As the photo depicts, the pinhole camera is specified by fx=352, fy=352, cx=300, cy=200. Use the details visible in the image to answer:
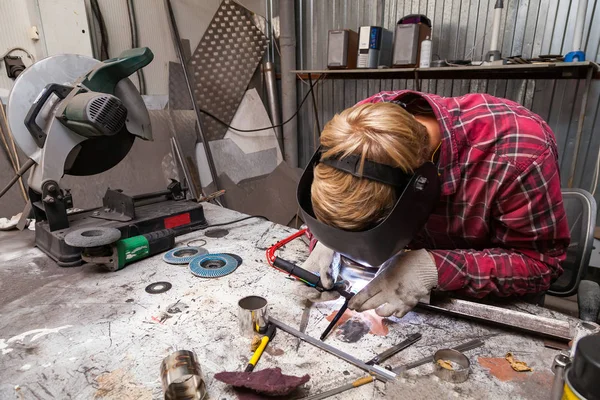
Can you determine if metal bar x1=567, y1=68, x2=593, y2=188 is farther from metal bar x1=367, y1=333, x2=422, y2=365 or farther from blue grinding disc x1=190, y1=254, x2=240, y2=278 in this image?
blue grinding disc x1=190, y1=254, x2=240, y2=278

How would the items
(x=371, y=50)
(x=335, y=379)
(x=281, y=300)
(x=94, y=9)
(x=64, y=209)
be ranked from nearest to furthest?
(x=335, y=379) → (x=281, y=300) → (x=64, y=209) → (x=94, y=9) → (x=371, y=50)

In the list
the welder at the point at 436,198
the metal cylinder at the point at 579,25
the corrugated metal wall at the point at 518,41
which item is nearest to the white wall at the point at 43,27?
the corrugated metal wall at the point at 518,41

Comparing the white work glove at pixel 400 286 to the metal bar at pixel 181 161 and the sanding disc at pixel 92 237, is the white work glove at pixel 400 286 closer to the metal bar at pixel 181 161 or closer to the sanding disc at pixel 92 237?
the sanding disc at pixel 92 237

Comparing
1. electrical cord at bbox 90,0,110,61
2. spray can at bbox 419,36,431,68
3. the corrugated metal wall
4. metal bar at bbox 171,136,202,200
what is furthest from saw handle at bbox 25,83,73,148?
the corrugated metal wall

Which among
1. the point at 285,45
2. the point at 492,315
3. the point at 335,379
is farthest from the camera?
the point at 285,45

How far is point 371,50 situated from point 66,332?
7.16ft

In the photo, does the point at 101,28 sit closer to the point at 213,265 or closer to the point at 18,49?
the point at 18,49

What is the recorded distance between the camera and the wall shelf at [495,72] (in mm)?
1789

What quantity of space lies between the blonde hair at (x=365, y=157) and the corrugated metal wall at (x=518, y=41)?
188 centimetres

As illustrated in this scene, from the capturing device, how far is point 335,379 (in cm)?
74

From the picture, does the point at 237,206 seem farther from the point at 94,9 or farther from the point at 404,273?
the point at 404,273

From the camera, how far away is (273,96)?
10.2 feet

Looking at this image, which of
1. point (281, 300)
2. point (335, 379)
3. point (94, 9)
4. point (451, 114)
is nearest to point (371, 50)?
point (451, 114)

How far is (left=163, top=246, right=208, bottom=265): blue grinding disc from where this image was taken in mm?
1273
